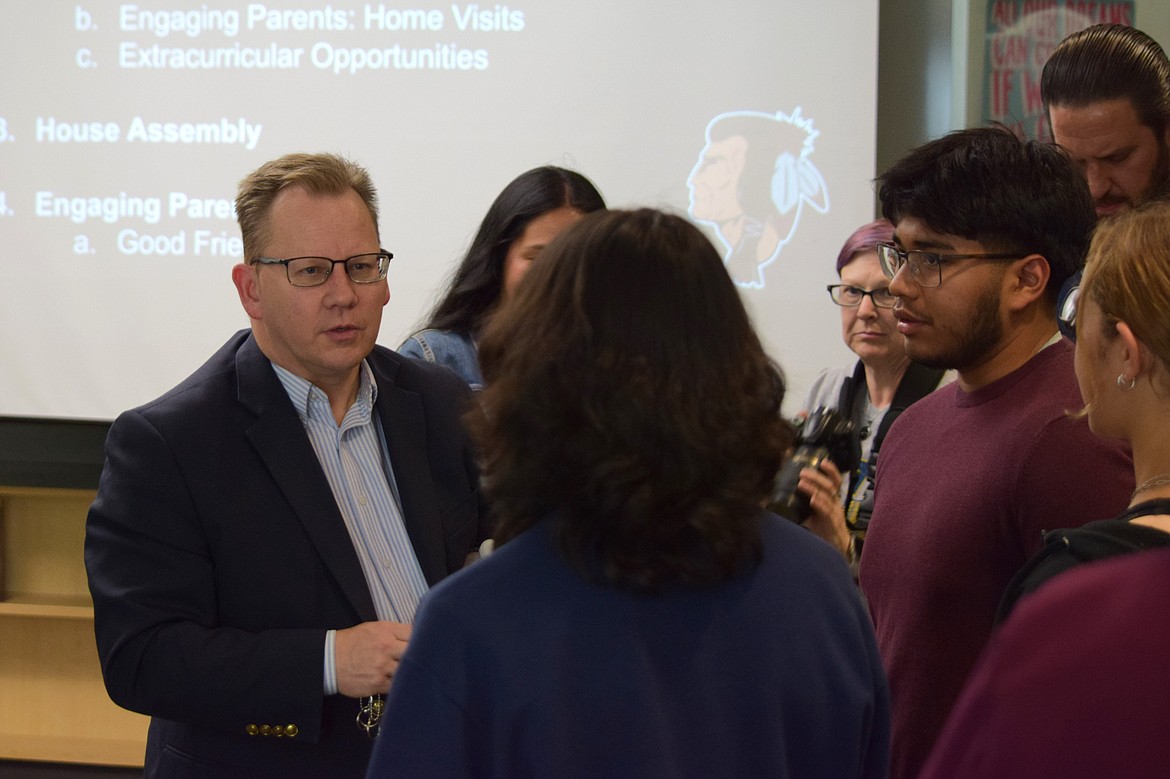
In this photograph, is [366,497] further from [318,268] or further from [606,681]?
[606,681]

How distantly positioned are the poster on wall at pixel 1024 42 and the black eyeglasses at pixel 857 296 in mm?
937

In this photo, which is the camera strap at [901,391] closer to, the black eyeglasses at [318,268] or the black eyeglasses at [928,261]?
the black eyeglasses at [928,261]

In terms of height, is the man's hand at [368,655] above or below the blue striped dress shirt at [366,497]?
below

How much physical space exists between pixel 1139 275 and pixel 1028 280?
46 centimetres

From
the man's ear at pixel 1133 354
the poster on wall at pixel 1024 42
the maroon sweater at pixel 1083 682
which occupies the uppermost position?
the poster on wall at pixel 1024 42

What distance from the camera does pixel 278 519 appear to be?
1522 mm

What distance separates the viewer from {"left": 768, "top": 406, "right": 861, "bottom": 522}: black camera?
1.63 metres

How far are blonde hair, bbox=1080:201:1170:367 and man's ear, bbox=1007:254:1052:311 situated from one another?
384 mm

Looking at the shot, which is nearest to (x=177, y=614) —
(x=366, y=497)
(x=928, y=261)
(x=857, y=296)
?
(x=366, y=497)

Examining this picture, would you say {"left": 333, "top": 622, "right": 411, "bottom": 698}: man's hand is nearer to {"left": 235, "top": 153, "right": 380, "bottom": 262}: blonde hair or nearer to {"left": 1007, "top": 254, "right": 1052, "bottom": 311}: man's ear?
{"left": 235, "top": 153, "right": 380, "bottom": 262}: blonde hair

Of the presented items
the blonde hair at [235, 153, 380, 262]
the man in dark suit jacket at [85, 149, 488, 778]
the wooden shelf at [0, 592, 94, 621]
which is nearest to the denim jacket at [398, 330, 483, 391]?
the man in dark suit jacket at [85, 149, 488, 778]

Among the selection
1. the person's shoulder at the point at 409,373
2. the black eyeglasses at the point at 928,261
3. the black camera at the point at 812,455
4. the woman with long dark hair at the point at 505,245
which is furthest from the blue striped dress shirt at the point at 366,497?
the black eyeglasses at the point at 928,261

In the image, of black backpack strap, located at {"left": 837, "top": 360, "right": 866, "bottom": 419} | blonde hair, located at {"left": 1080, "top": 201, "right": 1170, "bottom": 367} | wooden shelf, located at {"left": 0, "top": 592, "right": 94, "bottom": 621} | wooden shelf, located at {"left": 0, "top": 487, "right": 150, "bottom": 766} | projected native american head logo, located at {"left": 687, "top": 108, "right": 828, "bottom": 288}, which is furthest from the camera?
wooden shelf, located at {"left": 0, "top": 487, "right": 150, "bottom": 766}

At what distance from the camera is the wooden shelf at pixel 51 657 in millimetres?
3939
